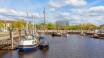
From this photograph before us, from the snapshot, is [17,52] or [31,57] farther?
[17,52]

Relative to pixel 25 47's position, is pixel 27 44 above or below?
A: above

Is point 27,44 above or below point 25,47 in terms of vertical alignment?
above

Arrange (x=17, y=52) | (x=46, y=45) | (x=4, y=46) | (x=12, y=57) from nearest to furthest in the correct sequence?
(x=12, y=57) → (x=17, y=52) → (x=4, y=46) → (x=46, y=45)

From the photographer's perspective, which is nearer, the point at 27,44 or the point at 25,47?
the point at 25,47

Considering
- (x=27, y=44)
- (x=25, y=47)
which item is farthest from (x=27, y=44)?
(x=25, y=47)

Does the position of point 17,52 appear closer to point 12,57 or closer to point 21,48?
point 21,48

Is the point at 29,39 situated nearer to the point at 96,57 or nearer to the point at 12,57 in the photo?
the point at 12,57

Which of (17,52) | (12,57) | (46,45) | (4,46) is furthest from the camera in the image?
(46,45)

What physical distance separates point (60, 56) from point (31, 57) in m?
5.78

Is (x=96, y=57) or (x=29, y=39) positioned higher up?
(x=29, y=39)

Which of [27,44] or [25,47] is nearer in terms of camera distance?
[25,47]

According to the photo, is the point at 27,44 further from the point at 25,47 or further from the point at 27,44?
the point at 25,47

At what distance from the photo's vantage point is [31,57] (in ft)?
142

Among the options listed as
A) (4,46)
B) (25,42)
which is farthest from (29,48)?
(4,46)
